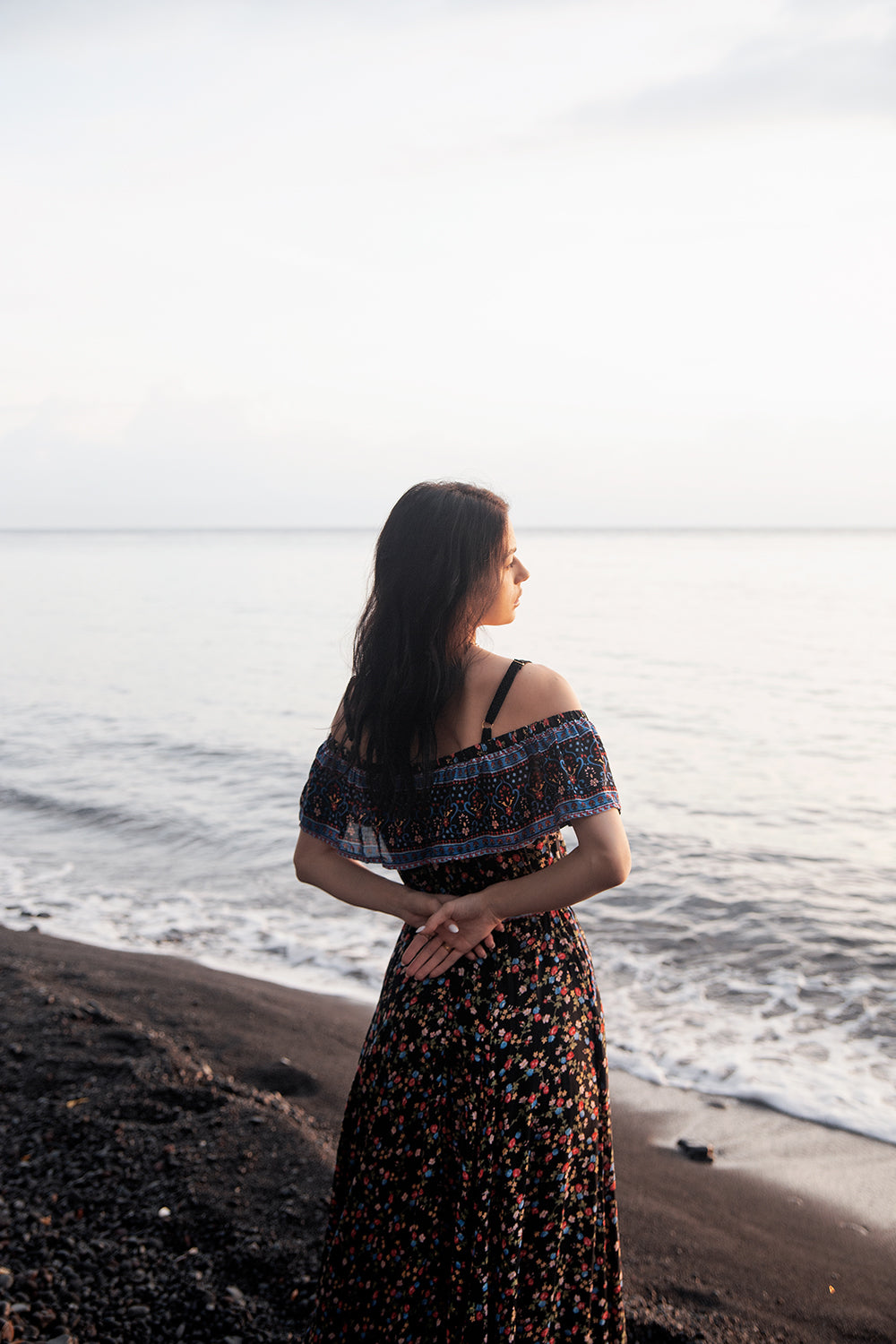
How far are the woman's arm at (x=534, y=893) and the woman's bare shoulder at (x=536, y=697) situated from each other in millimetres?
224

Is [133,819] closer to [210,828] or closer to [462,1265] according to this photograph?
[210,828]

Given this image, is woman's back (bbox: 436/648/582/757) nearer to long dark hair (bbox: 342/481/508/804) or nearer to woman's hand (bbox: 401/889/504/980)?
long dark hair (bbox: 342/481/508/804)

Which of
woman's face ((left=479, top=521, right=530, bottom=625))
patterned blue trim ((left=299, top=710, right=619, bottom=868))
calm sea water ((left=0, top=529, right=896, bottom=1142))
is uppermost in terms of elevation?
woman's face ((left=479, top=521, right=530, bottom=625))

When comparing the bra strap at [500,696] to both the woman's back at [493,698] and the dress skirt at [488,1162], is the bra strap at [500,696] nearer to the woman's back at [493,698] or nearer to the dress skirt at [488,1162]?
the woman's back at [493,698]

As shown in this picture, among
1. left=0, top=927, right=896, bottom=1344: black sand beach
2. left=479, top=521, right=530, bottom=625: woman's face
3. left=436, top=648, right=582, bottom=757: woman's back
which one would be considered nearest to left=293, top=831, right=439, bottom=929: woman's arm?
left=436, top=648, right=582, bottom=757: woman's back

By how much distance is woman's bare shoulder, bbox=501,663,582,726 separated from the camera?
1.97 m

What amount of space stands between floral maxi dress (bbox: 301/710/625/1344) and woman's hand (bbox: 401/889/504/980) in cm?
4

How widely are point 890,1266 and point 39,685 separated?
703 inches

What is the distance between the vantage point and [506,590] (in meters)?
2.04

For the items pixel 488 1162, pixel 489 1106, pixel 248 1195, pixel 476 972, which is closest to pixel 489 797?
pixel 476 972

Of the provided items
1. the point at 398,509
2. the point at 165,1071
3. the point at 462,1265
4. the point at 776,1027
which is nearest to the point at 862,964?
the point at 776,1027

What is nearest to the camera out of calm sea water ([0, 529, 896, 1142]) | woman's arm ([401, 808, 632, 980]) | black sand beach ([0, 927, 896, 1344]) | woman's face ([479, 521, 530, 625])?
woman's arm ([401, 808, 632, 980])

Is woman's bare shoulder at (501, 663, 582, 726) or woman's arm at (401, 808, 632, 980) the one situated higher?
woman's bare shoulder at (501, 663, 582, 726)

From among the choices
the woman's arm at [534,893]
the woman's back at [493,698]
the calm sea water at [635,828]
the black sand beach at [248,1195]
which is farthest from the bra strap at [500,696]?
the black sand beach at [248,1195]
